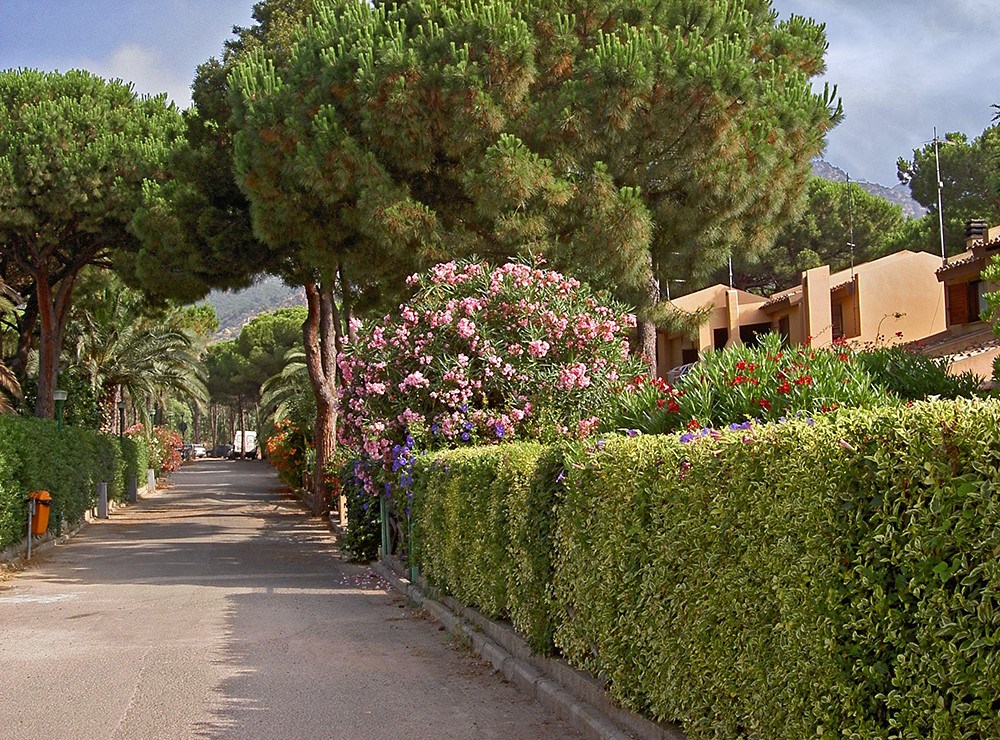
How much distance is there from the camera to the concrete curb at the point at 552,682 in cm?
610

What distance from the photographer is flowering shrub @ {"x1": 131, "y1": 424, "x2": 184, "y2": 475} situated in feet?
166

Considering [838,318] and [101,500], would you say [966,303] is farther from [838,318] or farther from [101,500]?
[101,500]

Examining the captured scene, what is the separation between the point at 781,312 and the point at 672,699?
1378 inches

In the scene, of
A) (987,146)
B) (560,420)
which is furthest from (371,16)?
(987,146)

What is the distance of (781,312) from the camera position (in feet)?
128

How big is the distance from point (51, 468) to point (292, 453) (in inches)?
733

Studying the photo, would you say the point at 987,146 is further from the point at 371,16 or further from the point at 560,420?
the point at 560,420

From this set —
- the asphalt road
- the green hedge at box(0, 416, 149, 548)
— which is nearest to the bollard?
the green hedge at box(0, 416, 149, 548)

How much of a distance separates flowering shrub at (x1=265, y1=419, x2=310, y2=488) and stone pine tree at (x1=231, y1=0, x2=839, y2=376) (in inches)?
756

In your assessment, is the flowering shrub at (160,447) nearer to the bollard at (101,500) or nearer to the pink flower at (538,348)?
the bollard at (101,500)

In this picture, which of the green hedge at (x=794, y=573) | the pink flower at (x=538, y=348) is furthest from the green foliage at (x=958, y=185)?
the green hedge at (x=794, y=573)

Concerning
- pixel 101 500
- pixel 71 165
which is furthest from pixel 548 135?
pixel 101 500

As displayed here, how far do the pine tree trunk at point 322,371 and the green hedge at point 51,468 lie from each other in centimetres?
576

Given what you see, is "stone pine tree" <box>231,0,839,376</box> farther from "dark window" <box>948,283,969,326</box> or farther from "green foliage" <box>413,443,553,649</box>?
"dark window" <box>948,283,969,326</box>
